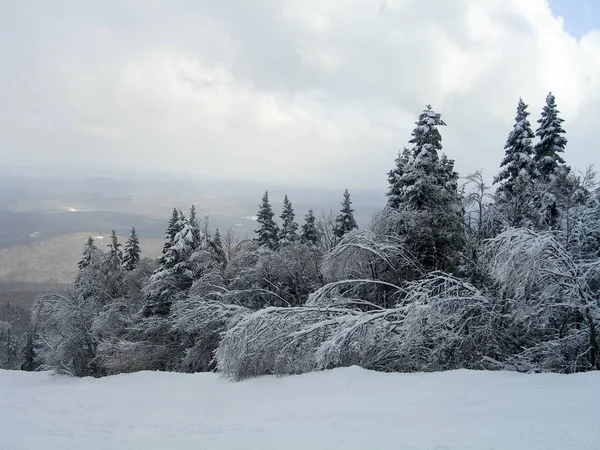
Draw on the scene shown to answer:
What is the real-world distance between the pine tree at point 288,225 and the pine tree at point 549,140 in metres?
14.6

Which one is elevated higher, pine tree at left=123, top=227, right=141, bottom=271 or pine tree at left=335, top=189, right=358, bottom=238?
pine tree at left=335, top=189, right=358, bottom=238

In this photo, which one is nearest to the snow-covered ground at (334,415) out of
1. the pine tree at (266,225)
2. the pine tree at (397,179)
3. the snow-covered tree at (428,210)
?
the snow-covered tree at (428,210)

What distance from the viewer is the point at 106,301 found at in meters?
25.1

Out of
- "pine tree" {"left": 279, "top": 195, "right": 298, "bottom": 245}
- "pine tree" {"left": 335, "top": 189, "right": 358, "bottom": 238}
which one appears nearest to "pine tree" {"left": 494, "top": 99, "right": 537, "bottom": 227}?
"pine tree" {"left": 335, "top": 189, "right": 358, "bottom": 238}

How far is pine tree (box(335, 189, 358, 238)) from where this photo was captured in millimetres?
24906

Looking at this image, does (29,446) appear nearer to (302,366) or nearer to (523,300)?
(302,366)

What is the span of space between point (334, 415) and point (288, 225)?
2147 cm

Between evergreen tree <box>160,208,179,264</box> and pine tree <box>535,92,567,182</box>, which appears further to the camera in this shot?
evergreen tree <box>160,208,179,264</box>

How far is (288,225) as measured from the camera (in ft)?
91.7

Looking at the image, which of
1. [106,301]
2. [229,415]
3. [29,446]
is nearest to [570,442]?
[229,415]

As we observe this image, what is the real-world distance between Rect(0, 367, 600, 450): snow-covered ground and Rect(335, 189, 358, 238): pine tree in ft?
51.8

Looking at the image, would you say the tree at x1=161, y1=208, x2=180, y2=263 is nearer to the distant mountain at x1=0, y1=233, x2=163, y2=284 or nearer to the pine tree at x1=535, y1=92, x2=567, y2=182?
the pine tree at x1=535, y1=92, x2=567, y2=182

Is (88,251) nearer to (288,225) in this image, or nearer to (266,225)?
(266,225)

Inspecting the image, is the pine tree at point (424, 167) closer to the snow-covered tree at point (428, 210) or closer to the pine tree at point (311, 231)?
the snow-covered tree at point (428, 210)
